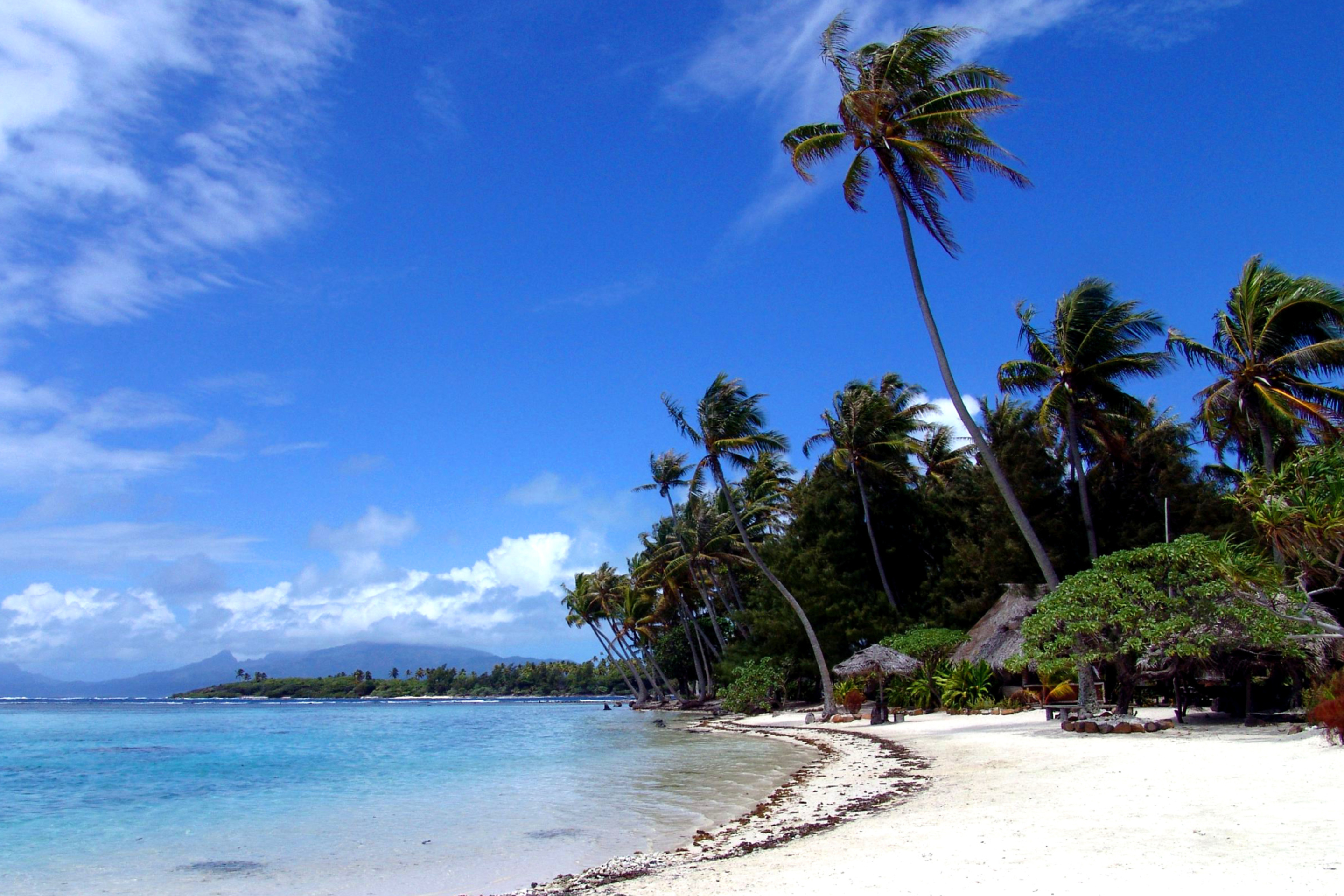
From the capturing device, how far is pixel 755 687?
31469 millimetres

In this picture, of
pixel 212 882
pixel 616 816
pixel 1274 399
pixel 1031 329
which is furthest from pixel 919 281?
pixel 212 882

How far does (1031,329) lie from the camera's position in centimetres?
2247

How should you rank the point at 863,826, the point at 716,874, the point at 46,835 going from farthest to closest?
1. the point at 46,835
2. the point at 863,826
3. the point at 716,874

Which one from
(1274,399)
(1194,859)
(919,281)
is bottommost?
(1194,859)

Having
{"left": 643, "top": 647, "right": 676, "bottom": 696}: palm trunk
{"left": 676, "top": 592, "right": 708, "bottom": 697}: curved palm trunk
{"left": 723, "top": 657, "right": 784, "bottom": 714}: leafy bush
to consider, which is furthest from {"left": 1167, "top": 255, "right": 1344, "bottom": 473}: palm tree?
→ {"left": 643, "top": 647, "right": 676, "bottom": 696}: palm trunk

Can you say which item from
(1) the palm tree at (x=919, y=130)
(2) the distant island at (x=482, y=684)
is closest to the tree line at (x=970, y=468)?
(1) the palm tree at (x=919, y=130)

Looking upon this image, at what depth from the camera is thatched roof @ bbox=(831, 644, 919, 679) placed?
74.8ft

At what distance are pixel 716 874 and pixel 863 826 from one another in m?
2.03

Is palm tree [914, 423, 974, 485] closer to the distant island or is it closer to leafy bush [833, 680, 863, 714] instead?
leafy bush [833, 680, 863, 714]

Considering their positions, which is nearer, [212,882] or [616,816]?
[212,882]

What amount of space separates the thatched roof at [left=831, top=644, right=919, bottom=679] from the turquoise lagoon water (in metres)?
3.28

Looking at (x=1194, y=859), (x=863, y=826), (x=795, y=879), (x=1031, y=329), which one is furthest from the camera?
(x=1031, y=329)

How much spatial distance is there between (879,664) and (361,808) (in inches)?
538

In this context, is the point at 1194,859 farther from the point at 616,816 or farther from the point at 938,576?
the point at 938,576
